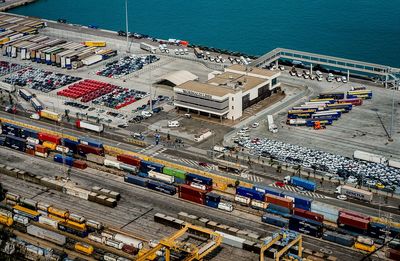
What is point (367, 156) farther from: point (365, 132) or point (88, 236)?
point (88, 236)

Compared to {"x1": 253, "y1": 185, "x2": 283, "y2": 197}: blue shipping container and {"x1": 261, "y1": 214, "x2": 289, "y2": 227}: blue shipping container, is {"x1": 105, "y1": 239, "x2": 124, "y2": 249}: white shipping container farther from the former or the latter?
{"x1": 253, "y1": 185, "x2": 283, "y2": 197}: blue shipping container

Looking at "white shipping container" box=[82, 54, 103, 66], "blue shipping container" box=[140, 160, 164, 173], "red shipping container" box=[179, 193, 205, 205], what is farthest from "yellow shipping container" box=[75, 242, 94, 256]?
"white shipping container" box=[82, 54, 103, 66]

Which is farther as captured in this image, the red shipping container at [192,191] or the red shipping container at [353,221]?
the red shipping container at [192,191]

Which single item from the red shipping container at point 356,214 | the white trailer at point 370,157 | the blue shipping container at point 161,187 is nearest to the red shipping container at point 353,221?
the red shipping container at point 356,214

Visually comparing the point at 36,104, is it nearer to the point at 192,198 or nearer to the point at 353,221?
the point at 192,198

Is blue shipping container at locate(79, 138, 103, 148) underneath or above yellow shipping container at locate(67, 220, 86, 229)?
above

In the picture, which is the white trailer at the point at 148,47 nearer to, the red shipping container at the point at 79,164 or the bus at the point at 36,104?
the bus at the point at 36,104
